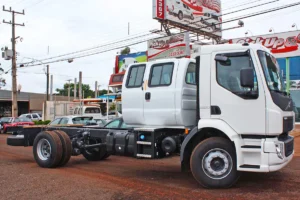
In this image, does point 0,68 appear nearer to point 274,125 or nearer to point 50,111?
point 50,111

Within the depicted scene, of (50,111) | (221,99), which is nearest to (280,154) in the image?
(221,99)

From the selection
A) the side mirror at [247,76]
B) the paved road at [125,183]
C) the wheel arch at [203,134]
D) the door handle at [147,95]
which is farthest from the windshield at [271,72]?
the door handle at [147,95]

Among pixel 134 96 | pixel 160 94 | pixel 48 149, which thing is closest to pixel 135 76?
pixel 134 96

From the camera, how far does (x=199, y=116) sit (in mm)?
7203

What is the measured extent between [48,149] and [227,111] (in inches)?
212

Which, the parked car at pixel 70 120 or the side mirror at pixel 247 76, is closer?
the side mirror at pixel 247 76

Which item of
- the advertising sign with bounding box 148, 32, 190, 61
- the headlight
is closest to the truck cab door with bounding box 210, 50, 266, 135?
the headlight

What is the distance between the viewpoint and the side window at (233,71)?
21.9 ft

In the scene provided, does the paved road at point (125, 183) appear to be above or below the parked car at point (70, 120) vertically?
below

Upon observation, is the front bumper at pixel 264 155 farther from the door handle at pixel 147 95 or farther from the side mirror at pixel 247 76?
the door handle at pixel 147 95

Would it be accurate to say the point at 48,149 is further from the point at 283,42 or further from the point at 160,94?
the point at 283,42

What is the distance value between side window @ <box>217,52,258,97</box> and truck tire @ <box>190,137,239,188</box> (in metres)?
1.03

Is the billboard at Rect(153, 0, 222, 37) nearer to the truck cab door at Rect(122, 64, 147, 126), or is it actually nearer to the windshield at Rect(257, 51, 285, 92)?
the truck cab door at Rect(122, 64, 147, 126)

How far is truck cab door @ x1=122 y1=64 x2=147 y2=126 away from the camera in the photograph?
818 cm
